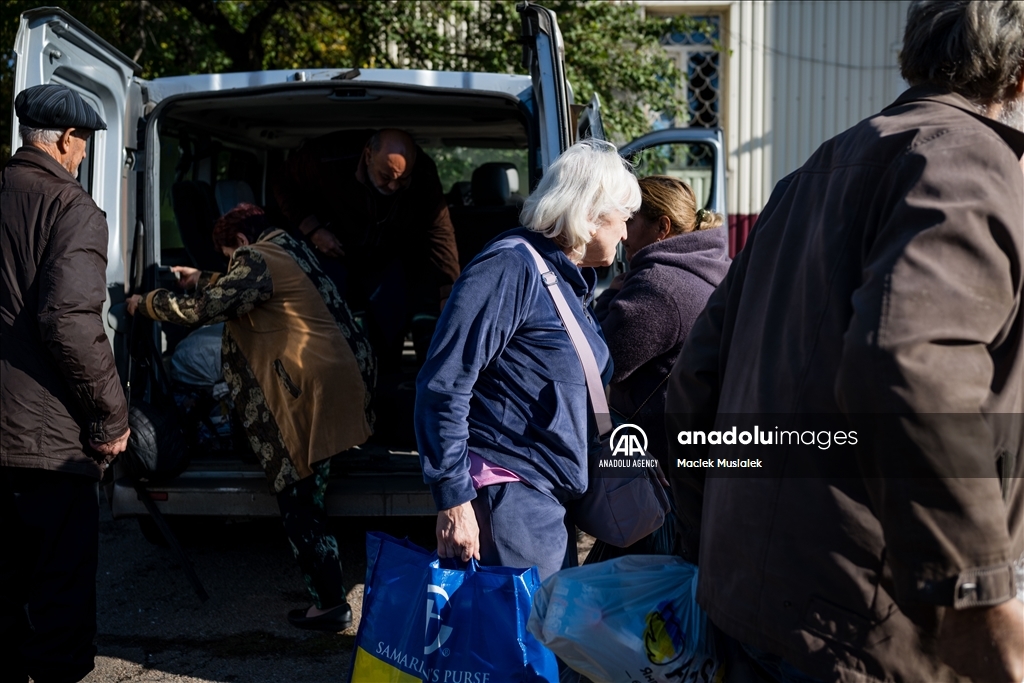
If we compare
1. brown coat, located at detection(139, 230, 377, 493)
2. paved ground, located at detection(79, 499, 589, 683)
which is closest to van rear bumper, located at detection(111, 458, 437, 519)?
brown coat, located at detection(139, 230, 377, 493)

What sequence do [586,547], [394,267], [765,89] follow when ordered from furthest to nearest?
[765,89] → [394,267] → [586,547]

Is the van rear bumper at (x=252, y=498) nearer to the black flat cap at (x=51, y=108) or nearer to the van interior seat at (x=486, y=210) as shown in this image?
the black flat cap at (x=51, y=108)

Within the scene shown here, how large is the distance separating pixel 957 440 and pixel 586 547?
3.81m

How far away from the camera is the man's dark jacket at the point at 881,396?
1.31 meters

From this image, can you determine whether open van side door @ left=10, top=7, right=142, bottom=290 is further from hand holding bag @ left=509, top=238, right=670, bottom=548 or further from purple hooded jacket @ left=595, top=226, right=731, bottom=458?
hand holding bag @ left=509, top=238, right=670, bottom=548

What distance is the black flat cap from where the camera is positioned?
3113 millimetres

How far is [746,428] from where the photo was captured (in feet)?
5.35

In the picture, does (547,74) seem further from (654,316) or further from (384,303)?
(384,303)

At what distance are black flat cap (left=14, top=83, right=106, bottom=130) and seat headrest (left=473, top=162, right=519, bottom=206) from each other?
3.00m

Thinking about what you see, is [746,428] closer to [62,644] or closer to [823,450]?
[823,450]

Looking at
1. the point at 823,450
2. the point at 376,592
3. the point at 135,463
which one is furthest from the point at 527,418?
the point at 135,463

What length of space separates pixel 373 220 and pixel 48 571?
2.57m

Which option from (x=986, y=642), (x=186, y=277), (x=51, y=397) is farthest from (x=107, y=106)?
(x=986, y=642)

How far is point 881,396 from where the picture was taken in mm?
1318
